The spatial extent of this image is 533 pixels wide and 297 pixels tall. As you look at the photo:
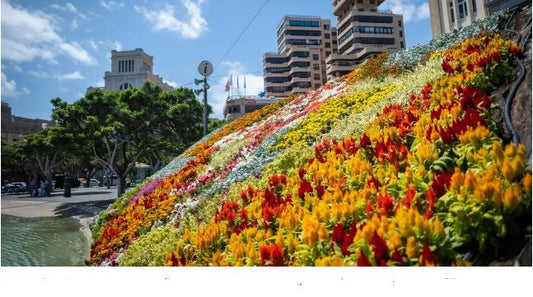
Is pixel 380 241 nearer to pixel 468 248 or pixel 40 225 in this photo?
pixel 468 248

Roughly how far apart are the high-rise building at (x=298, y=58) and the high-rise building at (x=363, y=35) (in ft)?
37.7

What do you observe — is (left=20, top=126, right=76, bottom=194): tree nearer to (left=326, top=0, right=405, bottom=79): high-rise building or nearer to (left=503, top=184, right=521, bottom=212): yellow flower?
(left=503, top=184, right=521, bottom=212): yellow flower

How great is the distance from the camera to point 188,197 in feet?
23.8

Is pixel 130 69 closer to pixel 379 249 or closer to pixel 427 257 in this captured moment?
pixel 379 249

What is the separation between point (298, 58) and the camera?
247 feet

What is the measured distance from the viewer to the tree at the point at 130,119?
19.6 meters

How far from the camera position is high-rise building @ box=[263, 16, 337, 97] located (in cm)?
7506

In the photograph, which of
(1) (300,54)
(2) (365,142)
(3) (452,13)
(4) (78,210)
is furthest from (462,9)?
(1) (300,54)

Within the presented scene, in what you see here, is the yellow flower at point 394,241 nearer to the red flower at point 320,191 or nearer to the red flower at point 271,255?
the red flower at point 271,255

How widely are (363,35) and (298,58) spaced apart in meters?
16.7

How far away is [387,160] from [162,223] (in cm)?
421
